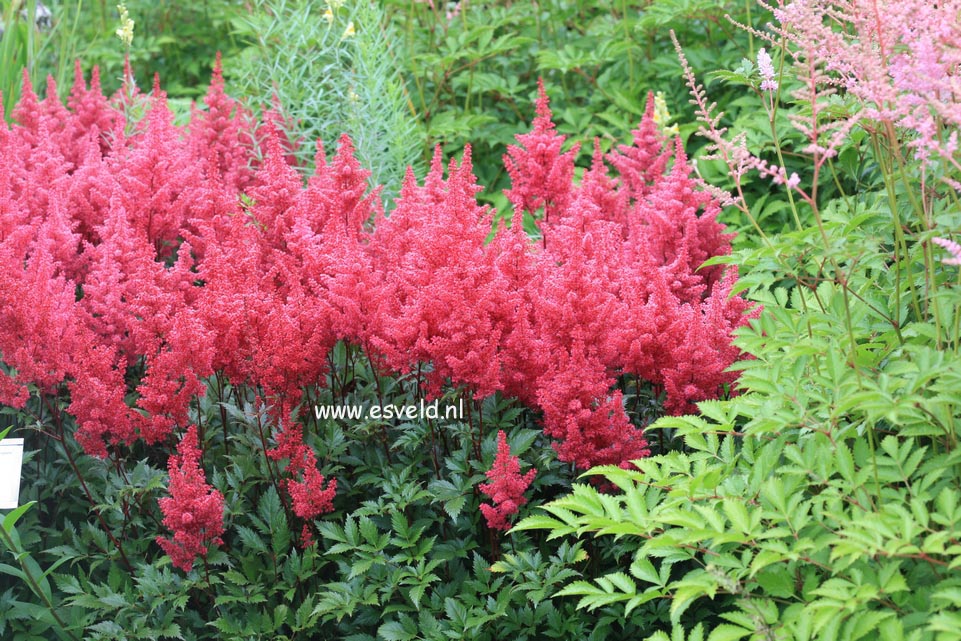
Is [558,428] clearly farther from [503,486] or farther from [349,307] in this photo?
[349,307]

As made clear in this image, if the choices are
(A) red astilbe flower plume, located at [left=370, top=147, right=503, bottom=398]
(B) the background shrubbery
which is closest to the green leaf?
(B) the background shrubbery

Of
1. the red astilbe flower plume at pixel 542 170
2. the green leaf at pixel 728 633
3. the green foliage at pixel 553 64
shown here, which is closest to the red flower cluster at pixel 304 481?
the green leaf at pixel 728 633

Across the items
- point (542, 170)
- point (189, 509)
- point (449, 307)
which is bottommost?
point (189, 509)

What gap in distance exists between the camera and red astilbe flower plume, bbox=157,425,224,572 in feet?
8.37

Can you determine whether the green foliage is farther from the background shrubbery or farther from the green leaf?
the green leaf

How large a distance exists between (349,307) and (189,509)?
2.19 ft

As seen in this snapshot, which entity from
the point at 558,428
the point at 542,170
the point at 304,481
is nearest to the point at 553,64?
the point at 542,170

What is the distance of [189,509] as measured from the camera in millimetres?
2590

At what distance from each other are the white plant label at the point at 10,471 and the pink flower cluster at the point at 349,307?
0.14m

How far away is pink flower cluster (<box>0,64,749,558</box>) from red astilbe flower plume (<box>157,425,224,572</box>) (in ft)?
0.04

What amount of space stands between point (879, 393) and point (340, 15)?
433cm

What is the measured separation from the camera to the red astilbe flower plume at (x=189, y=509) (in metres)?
2.55

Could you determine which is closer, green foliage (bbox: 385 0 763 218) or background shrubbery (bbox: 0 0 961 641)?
background shrubbery (bbox: 0 0 961 641)

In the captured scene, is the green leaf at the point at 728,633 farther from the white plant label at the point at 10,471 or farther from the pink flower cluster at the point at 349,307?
the white plant label at the point at 10,471
